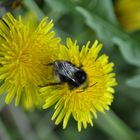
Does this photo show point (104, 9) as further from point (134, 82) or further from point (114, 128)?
point (114, 128)

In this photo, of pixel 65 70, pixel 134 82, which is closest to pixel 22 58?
pixel 65 70

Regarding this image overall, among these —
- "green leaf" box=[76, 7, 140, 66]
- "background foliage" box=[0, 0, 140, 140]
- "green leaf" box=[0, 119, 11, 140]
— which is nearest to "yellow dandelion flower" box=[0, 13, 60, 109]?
"background foliage" box=[0, 0, 140, 140]

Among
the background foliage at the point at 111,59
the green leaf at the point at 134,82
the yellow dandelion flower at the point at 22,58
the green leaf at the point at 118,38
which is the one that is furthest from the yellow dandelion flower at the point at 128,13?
the yellow dandelion flower at the point at 22,58

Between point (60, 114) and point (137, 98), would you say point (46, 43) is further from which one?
point (137, 98)

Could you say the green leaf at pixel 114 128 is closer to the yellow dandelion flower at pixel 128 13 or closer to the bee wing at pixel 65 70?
the yellow dandelion flower at pixel 128 13

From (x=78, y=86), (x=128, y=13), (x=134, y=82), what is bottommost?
(x=134, y=82)

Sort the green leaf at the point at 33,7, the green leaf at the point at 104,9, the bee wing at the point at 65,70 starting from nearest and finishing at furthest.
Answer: the bee wing at the point at 65,70
the green leaf at the point at 33,7
the green leaf at the point at 104,9
